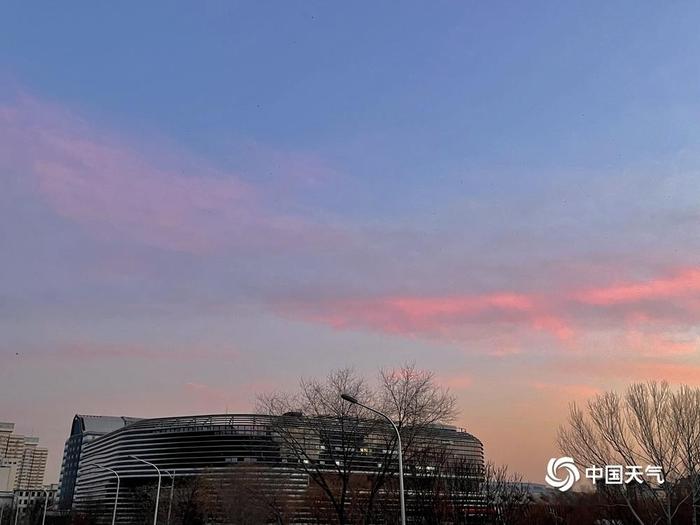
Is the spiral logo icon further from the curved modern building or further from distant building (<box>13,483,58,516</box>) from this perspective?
distant building (<box>13,483,58,516</box>)

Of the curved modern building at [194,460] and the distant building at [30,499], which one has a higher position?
the curved modern building at [194,460]

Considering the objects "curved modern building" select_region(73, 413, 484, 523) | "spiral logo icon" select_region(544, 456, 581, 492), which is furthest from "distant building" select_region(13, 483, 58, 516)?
"spiral logo icon" select_region(544, 456, 581, 492)

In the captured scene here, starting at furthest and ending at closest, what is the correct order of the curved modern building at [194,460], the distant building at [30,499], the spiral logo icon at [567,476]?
the distant building at [30,499]
the curved modern building at [194,460]
the spiral logo icon at [567,476]

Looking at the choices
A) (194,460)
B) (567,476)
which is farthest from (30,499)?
(567,476)

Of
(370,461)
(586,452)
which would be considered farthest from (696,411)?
(370,461)

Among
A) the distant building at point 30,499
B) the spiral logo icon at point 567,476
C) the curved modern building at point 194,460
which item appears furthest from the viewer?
the distant building at point 30,499

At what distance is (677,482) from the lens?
4059 cm

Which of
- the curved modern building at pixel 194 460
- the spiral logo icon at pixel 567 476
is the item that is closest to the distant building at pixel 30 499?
the curved modern building at pixel 194 460
